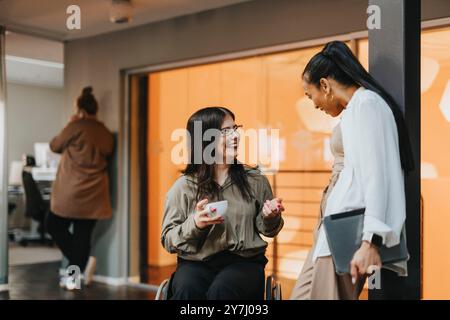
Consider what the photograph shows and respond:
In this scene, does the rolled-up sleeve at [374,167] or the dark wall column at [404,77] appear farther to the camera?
the dark wall column at [404,77]

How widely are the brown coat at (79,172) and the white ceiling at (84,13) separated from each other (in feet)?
2.81

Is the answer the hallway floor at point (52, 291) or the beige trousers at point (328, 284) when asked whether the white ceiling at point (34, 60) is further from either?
the beige trousers at point (328, 284)

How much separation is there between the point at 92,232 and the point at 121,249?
14.1 inches

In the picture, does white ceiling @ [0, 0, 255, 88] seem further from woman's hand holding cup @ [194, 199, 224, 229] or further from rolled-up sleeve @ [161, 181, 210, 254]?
woman's hand holding cup @ [194, 199, 224, 229]

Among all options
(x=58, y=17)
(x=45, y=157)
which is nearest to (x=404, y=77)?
(x=58, y=17)

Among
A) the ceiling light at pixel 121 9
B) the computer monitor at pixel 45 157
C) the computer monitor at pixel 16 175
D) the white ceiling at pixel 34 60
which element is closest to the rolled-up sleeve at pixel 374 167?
the ceiling light at pixel 121 9

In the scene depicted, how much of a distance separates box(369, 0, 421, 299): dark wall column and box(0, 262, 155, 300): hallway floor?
119 inches

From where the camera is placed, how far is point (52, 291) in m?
4.81

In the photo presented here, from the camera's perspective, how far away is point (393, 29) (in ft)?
6.18

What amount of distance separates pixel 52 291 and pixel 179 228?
2.96 metres

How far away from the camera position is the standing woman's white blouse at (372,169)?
1.59 metres

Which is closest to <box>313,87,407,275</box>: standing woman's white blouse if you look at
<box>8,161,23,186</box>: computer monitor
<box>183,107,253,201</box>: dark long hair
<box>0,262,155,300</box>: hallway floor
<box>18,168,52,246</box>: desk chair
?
<box>183,107,253,201</box>: dark long hair

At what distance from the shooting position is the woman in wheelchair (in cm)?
222

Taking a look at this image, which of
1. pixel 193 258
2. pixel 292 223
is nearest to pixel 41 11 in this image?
pixel 292 223
